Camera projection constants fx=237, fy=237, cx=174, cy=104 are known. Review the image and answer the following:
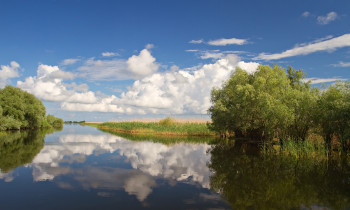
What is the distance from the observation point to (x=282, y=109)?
74.6 ft

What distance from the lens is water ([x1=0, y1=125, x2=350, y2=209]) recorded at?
9.48 meters

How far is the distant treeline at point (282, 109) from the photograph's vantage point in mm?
20641

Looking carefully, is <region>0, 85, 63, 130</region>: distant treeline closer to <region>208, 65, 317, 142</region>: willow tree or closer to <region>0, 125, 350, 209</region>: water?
<region>0, 125, 350, 209</region>: water

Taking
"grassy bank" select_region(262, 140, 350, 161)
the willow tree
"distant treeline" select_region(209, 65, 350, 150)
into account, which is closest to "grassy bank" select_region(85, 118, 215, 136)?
the willow tree

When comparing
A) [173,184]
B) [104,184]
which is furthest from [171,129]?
[104,184]

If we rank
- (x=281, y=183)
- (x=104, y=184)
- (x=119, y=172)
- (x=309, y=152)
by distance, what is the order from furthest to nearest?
(x=309, y=152) → (x=119, y=172) → (x=281, y=183) → (x=104, y=184)

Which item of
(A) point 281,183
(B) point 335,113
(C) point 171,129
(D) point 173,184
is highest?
(B) point 335,113

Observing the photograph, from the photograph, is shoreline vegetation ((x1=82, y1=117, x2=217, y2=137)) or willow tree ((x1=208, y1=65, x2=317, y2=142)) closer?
willow tree ((x1=208, y1=65, x2=317, y2=142))

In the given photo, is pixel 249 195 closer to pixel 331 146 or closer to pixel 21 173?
pixel 21 173

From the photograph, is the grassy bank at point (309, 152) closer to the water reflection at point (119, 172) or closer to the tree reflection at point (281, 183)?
the tree reflection at point (281, 183)

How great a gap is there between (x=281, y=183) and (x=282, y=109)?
12.0m

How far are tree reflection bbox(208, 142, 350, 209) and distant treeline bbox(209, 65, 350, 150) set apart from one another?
4.60 m

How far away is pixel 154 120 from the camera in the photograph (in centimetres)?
6034

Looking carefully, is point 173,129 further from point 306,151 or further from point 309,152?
point 306,151
